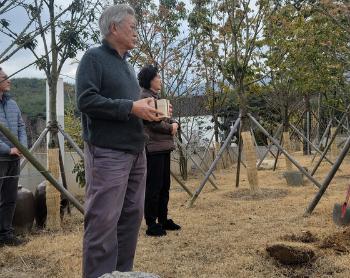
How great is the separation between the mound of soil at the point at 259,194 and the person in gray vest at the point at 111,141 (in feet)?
15.4

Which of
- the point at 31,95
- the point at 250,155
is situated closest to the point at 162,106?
the point at 250,155

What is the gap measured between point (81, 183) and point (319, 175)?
5.13 meters

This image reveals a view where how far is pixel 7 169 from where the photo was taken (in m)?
4.77

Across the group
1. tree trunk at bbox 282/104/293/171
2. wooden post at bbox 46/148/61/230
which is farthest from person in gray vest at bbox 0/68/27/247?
tree trunk at bbox 282/104/293/171

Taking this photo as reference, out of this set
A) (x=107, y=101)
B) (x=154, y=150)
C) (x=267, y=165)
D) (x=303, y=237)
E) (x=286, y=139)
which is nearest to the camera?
(x=107, y=101)

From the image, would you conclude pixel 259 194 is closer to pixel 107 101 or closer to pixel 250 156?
pixel 250 156

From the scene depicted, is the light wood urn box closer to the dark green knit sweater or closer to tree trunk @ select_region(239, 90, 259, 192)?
the dark green knit sweater

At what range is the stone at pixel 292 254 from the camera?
353cm

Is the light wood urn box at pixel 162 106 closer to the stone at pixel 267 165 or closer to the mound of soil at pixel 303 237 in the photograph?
the mound of soil at pixel 303 237

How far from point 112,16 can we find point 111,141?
0.73 m

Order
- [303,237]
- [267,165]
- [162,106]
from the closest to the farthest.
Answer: [162,106]
[303,237]
[267,165]

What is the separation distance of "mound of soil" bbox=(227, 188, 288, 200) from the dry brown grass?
658 mm

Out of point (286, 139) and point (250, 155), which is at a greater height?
point (286, 139)

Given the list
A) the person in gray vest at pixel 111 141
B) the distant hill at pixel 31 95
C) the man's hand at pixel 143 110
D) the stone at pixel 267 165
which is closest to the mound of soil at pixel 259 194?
the distant hill at pixel 31 95
